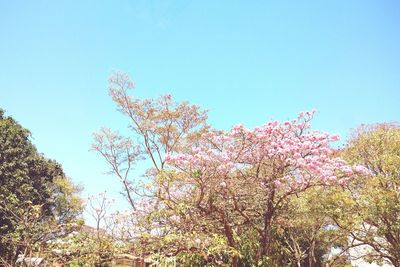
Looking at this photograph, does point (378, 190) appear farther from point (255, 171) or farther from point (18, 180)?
point (18, 180)

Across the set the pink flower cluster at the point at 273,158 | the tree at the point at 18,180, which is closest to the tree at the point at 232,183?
the pink flower cluster at the point at 273,158

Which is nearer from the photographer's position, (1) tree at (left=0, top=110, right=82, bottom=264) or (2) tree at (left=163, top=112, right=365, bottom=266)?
(2) tree at (left=163, top=112, right=365, bottom=266)

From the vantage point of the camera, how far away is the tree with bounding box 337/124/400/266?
24.6ft

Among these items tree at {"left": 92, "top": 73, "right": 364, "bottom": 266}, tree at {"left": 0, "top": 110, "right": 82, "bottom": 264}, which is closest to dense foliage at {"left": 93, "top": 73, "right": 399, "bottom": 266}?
tree at {"left": 92, "top": 73, "right": 364, "bottom": 266}

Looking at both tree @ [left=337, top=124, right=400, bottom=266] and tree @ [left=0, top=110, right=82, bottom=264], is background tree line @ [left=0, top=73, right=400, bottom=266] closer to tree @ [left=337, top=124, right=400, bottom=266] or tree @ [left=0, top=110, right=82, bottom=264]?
tree @ [left=337, top=124, right=400, bottom=266]

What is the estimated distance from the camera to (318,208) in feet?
27.7

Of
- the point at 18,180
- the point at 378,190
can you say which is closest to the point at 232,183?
the point at 378,190

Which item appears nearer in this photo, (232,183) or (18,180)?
(232,183)

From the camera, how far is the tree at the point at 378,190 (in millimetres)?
7484

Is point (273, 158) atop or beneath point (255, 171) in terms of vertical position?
atop

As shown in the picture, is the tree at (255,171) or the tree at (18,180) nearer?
the tree at (255,171)

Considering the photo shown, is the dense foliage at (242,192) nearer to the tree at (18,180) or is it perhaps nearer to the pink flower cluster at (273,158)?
the pink flower cluster at (273,158)

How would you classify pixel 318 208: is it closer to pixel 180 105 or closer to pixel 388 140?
pixel 388 140

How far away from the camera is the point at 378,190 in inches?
295
